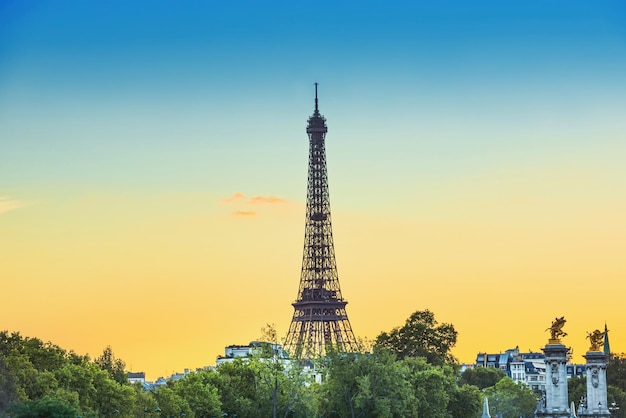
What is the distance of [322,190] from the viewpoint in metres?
147

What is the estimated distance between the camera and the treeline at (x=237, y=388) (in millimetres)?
86500

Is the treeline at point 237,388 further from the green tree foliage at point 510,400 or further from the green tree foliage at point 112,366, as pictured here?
the green tree foliage at point 510,400

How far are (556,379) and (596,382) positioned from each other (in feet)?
32.9

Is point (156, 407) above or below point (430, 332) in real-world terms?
below

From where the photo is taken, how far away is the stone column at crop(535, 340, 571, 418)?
107625 millimetres

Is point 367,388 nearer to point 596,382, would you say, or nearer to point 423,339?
point 596,382

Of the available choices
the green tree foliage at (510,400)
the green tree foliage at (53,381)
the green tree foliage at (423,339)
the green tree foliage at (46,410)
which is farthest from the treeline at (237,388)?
the green tree foliage at (510,400)

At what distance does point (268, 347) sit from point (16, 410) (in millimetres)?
23750

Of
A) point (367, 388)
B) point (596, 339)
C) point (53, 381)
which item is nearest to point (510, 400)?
point (596, 339)

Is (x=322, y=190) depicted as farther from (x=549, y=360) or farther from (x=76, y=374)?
(x=76, y=374)

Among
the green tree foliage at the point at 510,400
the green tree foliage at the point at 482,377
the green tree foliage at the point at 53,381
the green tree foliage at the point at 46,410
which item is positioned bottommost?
the green tree foliage at the point at 46,410

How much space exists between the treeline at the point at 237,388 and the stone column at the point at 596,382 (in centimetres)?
1130

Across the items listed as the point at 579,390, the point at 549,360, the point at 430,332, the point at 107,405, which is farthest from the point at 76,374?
the point at 579,390

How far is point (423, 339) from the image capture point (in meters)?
131
